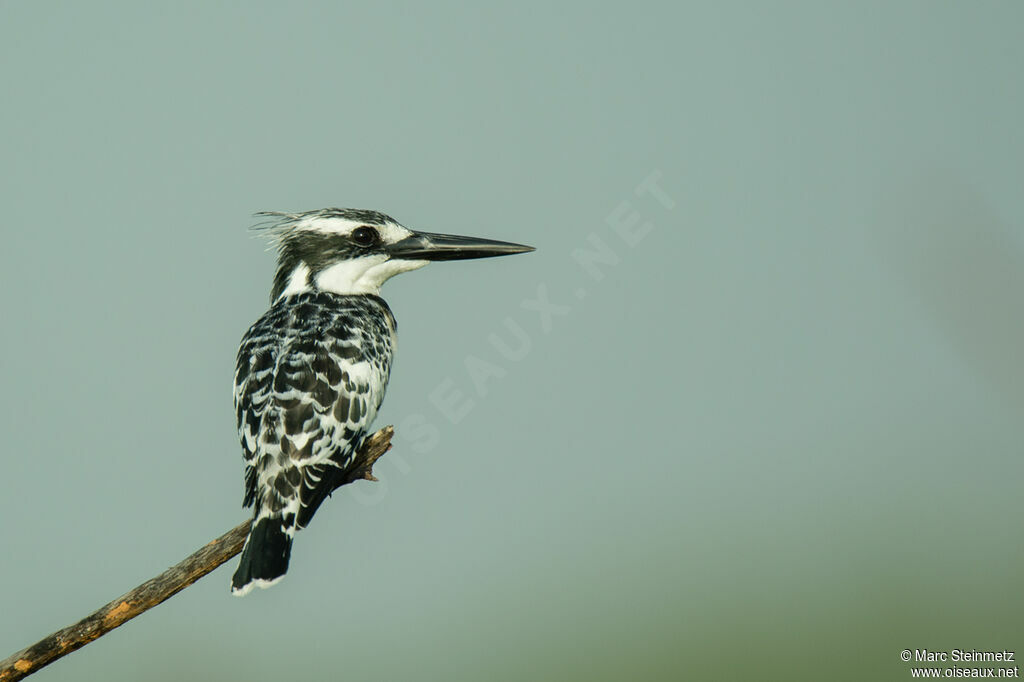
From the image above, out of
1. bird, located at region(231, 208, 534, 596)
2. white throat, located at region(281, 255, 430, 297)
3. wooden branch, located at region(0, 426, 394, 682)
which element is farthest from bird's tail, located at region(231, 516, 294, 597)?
white throat, located at region(281, 255, 430, 297)

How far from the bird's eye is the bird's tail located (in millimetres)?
1624

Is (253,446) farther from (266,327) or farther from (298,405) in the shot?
(266,327)

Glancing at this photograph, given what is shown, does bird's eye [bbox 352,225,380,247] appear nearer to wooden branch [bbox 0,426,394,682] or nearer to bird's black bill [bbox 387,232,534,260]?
bird's black bill [bbox 387,232,534,260]

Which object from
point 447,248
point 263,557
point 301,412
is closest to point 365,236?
point 447,248

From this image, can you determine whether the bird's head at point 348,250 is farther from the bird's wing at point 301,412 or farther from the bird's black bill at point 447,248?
the bird's wing at point 301,412

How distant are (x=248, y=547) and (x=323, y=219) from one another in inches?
71.9

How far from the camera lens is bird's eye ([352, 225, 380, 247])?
4.79 metres

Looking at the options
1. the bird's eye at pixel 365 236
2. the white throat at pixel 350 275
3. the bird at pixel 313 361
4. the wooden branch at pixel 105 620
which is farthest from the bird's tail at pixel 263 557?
the bird's eye at pixel 365 236

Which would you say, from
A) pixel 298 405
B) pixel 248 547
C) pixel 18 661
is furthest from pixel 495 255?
pixel 18 661

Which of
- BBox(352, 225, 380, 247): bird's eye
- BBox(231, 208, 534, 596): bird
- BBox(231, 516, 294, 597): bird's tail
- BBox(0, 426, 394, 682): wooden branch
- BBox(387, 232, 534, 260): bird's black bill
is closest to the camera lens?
BBox(0, 426, 394, 682): wooden branch

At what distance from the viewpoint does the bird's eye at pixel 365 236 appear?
15.7 ft

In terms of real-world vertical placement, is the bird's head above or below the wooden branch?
above

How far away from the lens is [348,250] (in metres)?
4.80

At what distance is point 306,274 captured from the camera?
4871 mm
